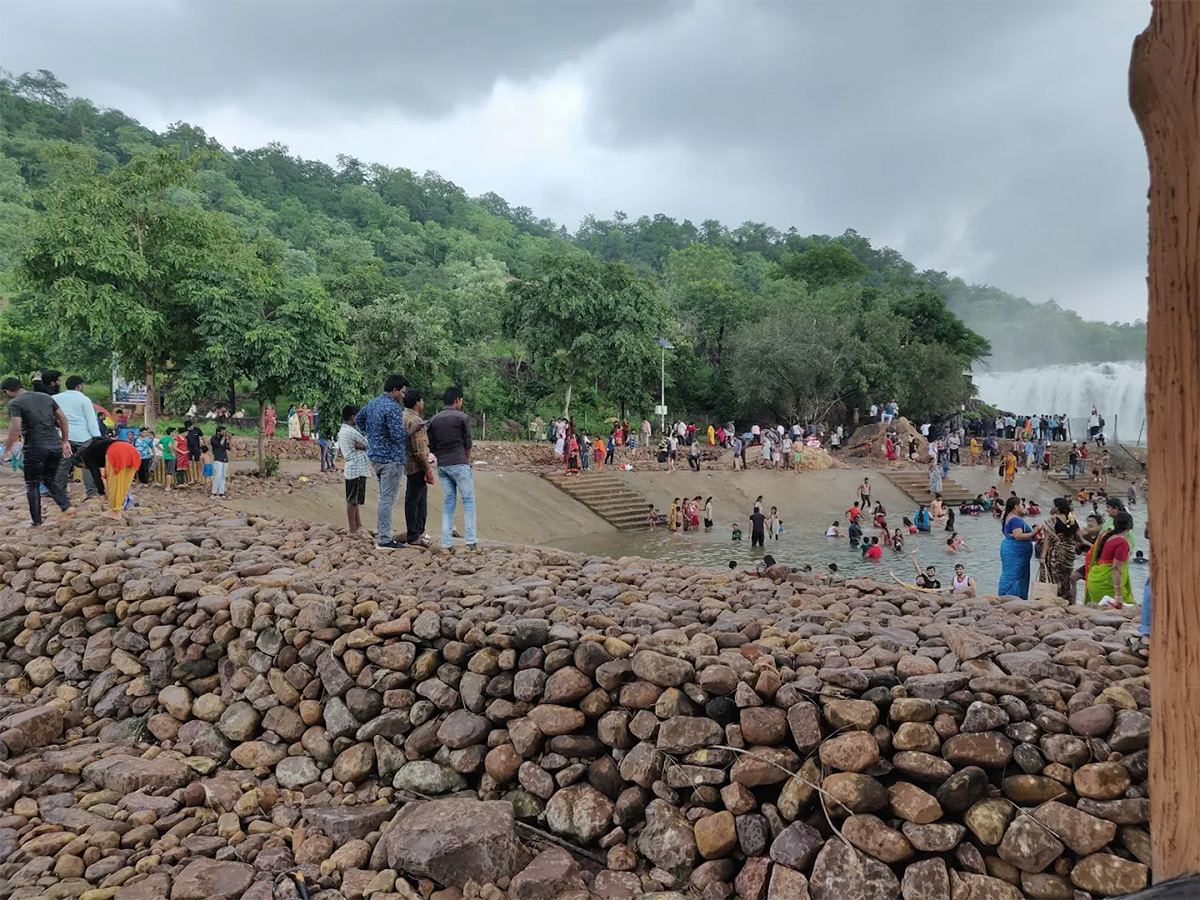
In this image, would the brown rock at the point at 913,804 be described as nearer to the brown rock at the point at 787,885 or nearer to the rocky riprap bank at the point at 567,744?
the rocky riprap bank at the point at 567,744

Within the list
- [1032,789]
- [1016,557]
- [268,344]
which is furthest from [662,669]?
[268,344]

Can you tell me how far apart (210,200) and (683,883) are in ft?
264

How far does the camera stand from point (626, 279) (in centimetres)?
2883

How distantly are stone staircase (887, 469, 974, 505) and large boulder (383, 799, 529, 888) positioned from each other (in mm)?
27873

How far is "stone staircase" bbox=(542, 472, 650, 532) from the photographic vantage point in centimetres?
2304

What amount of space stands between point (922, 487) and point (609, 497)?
45.8 ft

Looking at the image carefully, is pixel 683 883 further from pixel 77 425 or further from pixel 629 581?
pixel 77 425

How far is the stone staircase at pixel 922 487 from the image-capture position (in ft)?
95.8

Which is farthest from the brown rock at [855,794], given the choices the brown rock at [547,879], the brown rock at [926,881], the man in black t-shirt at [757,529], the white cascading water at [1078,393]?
the white cascading water at [1078,393]

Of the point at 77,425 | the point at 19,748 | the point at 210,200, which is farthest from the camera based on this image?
the point at 210,200

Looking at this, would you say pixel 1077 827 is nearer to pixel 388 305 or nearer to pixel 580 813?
pixel 580 813

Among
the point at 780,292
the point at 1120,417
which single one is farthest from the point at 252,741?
the point at 1120,417

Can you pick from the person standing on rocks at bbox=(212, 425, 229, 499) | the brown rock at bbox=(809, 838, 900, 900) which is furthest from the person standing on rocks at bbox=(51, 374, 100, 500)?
the brown rock at bbox=(809, 838, 900, 900)

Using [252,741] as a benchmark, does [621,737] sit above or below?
above
